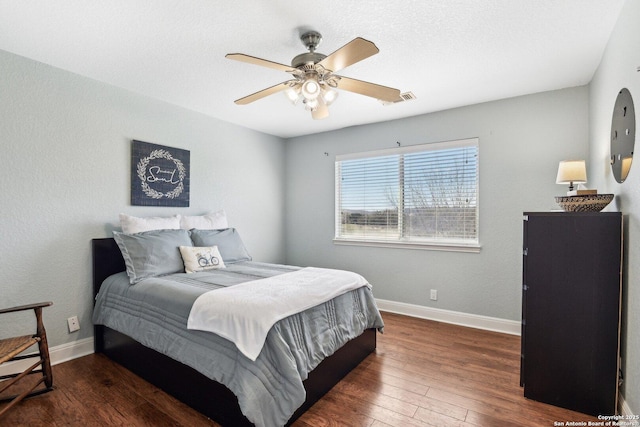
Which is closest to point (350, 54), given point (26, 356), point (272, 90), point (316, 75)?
point (316, 75)

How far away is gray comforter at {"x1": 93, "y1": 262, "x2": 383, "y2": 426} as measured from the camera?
1.69 m

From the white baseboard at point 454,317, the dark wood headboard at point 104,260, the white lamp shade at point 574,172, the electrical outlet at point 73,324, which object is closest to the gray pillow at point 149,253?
the dark wood headboard at point 104,260

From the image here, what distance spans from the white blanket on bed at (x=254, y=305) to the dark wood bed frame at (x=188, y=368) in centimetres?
34

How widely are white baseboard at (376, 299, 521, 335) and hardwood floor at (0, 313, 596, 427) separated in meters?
0.43

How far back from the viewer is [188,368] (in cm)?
201

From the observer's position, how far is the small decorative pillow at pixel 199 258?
9.55ft

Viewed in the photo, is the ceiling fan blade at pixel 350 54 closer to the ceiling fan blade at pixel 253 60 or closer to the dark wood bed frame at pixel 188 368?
the ceiling fan blade at pixel 253 60

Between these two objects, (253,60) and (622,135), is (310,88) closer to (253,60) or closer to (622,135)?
(253,60)

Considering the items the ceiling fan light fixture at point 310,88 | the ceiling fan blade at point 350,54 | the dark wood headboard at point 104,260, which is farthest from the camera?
the dark wood headboard at point 104,260

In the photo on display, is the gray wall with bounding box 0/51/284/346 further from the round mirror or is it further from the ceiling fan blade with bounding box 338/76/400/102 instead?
the round mirror

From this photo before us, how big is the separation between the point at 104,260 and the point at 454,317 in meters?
3.67

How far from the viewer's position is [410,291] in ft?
12.6

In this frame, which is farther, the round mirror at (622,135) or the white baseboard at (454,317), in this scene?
the white baseboard at (454,317)

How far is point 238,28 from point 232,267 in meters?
2.09
